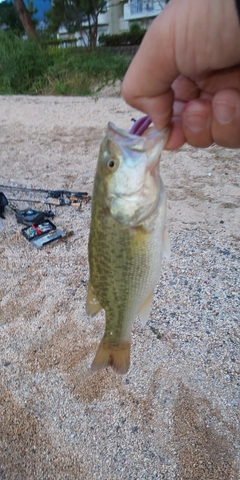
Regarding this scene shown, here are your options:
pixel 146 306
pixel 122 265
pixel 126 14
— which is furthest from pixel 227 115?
pixel 126 14

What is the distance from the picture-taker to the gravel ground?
2.48m

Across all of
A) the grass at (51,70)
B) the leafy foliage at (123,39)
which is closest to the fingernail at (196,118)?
the grass at (51,70)

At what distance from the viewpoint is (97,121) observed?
958 centimetres

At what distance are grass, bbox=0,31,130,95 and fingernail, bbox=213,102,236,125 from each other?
11171 mm

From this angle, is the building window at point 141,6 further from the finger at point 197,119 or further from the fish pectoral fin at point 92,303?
the fish pectoral fin at point 92,303

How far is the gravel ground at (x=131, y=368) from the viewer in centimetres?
248

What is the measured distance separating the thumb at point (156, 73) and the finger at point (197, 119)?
14 cm

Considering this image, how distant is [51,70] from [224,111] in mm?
12763

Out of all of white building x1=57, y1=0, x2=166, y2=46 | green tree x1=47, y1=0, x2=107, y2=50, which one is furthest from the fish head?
white building x1=57, y1=0, x2=166, y2=46

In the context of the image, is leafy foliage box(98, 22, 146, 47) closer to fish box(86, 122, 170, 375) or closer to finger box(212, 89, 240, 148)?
finger box(212, 89, 240, 148)

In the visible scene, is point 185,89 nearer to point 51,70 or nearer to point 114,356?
point 114,356

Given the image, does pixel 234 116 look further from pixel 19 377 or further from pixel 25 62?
pixel 25 62

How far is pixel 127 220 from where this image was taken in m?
1.53

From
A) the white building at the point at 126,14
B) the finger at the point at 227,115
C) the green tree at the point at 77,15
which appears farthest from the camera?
the white building at the point at 126,14
